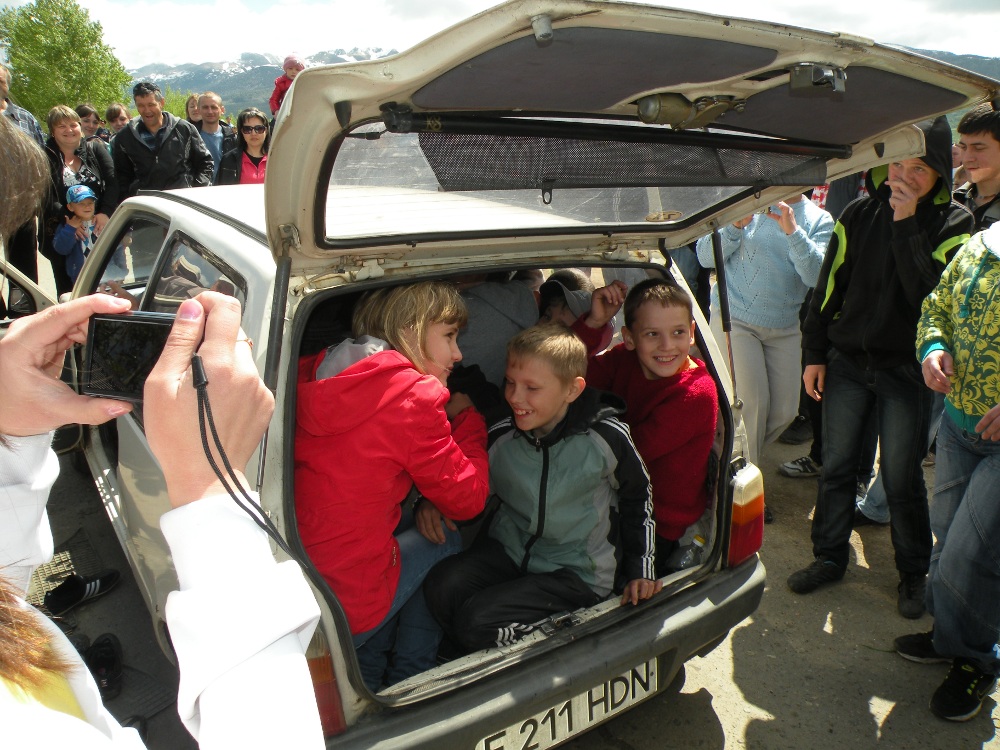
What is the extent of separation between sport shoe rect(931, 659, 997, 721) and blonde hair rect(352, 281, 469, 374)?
2.14 m

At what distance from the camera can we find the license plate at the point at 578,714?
1821mm

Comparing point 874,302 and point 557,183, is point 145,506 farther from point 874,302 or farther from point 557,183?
point 874,302

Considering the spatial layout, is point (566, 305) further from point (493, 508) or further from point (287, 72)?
point (287, 72)

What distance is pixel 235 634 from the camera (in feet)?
2.32

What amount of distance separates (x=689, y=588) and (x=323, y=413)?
1.28 metres

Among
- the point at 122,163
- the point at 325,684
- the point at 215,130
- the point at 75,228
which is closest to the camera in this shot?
the point at 325,684

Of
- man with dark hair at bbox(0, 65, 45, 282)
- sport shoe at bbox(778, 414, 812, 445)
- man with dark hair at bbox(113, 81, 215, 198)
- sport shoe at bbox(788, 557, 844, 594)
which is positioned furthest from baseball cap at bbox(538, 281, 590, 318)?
man with dark hair at bbox(113, 81, 215, 198)

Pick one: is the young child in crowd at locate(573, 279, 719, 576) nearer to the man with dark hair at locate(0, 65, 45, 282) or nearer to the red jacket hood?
the red jacket hood

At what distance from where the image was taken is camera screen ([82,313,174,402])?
3.29 ft

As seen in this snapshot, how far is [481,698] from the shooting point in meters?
1.78

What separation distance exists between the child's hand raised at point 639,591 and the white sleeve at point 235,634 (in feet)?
5.14

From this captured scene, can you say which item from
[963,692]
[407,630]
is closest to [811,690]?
[963,692]

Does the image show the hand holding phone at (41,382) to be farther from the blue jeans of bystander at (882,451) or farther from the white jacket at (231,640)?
the blue jeans of bystander at (882,451)

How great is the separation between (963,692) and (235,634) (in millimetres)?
2703
